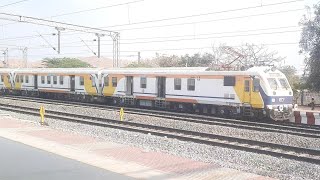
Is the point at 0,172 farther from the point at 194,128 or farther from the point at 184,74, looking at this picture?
the point at 184,74

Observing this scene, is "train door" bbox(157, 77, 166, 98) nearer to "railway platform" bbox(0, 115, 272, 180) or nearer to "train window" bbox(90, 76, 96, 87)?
"train window" bbox(90, 76, 96, 87)

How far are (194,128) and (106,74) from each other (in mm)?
16336

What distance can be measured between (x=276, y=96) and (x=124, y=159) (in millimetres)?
14128

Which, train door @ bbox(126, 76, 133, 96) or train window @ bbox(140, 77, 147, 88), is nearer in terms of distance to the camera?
train window @ bbox(140, 77, 147, 88)

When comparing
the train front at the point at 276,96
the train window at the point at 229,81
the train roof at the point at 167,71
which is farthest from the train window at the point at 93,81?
the train front at the point at 276,96

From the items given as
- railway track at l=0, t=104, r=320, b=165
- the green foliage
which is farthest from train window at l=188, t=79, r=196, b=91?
the green foliage

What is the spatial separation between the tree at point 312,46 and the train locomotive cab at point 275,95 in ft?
52.1

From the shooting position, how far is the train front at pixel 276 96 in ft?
73.4

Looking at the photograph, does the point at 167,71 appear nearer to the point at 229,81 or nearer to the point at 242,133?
the point at 229,81

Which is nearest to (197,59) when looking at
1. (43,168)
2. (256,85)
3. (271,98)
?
(256,85)

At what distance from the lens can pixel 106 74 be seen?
3406cm

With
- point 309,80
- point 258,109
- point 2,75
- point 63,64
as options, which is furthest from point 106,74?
point 63,64

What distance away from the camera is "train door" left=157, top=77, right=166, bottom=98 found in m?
28.9

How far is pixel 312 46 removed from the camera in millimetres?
39156
